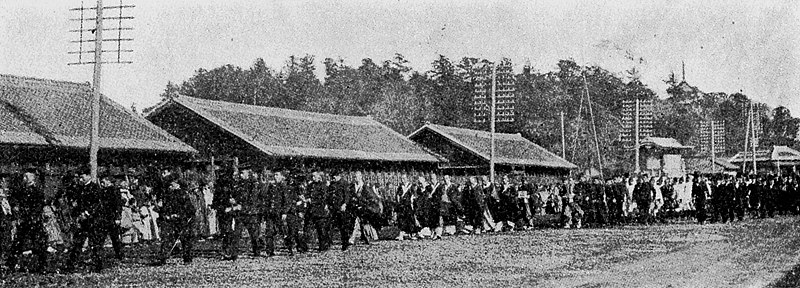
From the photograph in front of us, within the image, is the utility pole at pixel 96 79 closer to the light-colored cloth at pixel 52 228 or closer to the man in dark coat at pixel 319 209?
the light-colored cloth at pixel 52 228

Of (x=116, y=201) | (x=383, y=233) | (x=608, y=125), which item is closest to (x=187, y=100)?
(x=383, y=233)

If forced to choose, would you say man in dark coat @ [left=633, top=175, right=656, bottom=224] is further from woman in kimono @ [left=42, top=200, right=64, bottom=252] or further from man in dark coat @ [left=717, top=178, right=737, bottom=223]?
woman in kimono @ [left=42, top=200, right=64, bottom=252]

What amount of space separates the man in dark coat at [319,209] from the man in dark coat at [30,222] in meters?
5.08

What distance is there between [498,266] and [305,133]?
21179mm

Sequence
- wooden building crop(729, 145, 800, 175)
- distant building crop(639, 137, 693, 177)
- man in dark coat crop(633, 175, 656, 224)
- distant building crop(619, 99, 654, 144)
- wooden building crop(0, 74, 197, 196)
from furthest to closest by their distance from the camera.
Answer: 1. wooden building crop(729, 145, 800, 175)
2. distant building crop(639, 137, 693, 177)
3. distant building crop(619, 99, 654, 144)
4. man in dark coat crop(633, 175, 656, 224)
5. wooden building crop(0, 74, 197, 196)

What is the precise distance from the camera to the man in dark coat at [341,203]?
59.5 feet

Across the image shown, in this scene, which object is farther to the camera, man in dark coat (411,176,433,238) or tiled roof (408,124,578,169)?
tiled roof (408,124,578,169)

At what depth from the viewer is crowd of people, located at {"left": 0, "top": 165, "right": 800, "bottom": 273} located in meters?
14.4

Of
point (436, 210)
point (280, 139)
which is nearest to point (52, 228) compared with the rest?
point (436, 210)

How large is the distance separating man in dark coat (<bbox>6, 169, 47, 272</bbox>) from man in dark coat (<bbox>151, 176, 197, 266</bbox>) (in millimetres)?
1804

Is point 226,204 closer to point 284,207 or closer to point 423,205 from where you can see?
point 284,207

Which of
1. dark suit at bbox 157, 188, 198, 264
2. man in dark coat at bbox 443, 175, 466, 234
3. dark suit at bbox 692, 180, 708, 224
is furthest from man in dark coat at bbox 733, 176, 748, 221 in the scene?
dark suit at bbox 157, 188, 198, 264

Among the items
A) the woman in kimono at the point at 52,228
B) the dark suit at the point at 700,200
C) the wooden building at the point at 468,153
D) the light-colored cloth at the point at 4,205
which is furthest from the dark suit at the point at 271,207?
the wooden building at the point at 468,153

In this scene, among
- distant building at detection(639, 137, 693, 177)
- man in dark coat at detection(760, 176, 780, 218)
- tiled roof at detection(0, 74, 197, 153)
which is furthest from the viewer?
distant building at detection(639, 137, 693, 177)
